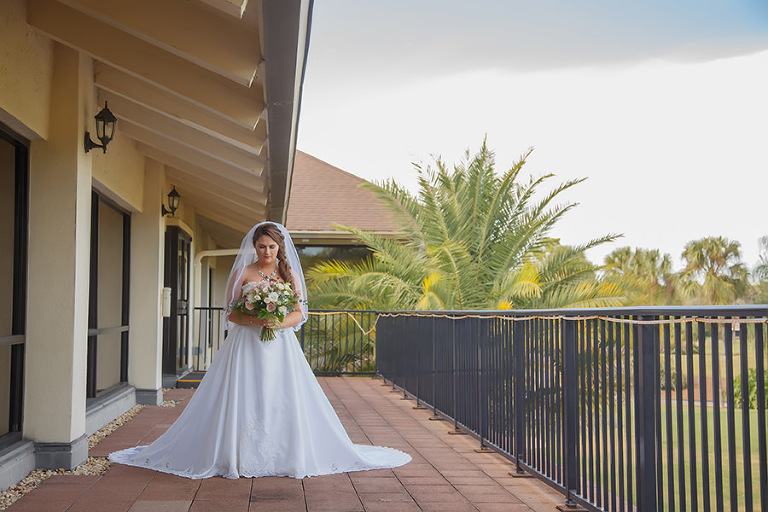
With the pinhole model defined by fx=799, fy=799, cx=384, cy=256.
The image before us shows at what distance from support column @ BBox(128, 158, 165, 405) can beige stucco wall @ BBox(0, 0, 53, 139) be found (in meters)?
3.89

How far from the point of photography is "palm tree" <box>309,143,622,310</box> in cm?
1420

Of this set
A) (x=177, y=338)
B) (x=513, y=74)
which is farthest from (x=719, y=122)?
(x=177, y=338)

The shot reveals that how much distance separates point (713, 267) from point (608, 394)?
47869 millimetres

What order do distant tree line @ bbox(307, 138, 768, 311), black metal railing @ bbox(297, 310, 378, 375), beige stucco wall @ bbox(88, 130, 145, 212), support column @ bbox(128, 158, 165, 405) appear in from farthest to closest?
1. black metal railing @ bbox(297, 310, 378, 375)
2. distant tree line @ bbox(307, 138, 768, 311)
3. support column @ bbox(128, 158, 165, 405)
4. beige stucco wall @ bbox(88, 130, 145, 212)

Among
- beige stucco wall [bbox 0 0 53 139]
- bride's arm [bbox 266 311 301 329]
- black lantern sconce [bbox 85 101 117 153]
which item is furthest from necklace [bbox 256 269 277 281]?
beige stucco wall [bbox 0 0 53 139]

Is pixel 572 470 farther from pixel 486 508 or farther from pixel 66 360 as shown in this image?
pixel 66 360

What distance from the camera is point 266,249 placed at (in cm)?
621

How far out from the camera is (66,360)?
18.4 ft

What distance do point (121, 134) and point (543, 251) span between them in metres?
9.31

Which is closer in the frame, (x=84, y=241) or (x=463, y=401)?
(x=84, y=241)

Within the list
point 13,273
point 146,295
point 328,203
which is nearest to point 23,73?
point 13,273

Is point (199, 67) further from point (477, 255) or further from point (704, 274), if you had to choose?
point (704, 274)

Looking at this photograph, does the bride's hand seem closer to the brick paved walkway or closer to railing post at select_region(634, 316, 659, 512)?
the brick paved walkway

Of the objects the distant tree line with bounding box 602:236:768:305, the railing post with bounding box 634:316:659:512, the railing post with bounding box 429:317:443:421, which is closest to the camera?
the railing post with bounding box 634:316:659:512
